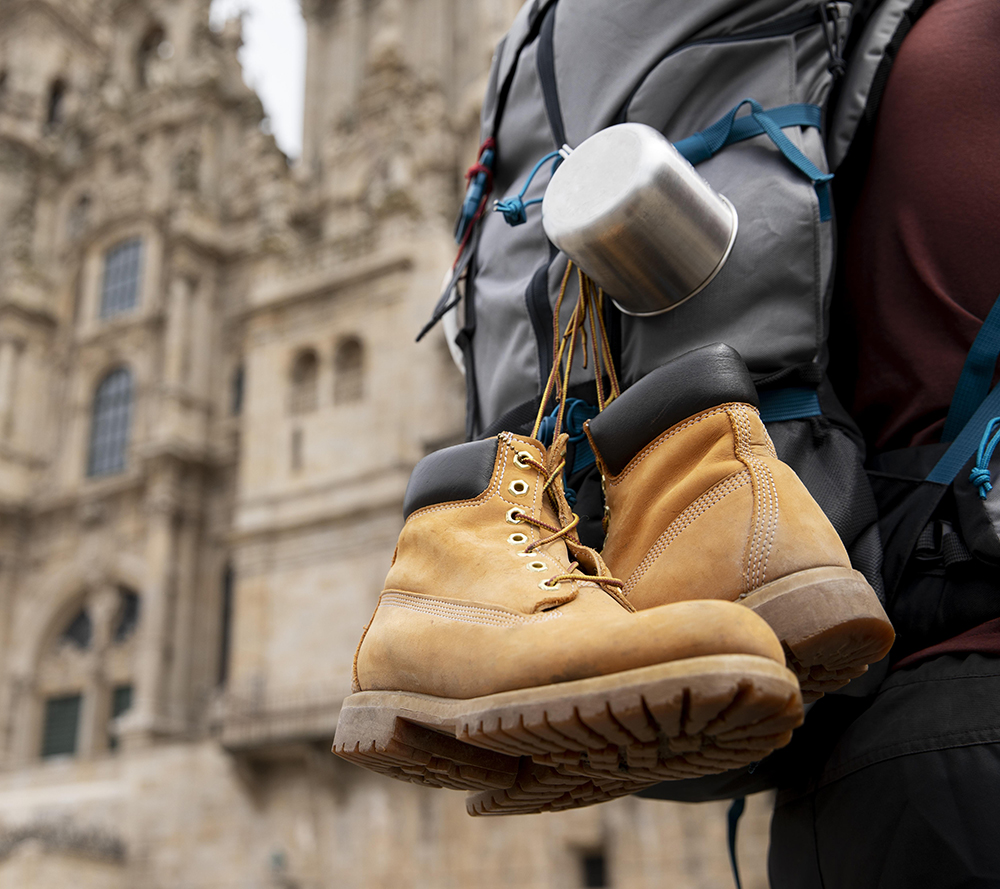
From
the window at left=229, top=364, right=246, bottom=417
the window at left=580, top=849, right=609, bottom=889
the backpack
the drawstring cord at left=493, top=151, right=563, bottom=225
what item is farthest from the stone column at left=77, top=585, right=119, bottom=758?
the drawstring cord at left=493, top=151, right=563, bottom=225

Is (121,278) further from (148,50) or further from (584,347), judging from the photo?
(584,347)

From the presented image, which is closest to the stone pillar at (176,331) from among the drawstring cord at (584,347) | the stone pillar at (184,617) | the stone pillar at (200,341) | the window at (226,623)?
the stone pillar at (200,341)

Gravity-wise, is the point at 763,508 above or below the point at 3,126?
below

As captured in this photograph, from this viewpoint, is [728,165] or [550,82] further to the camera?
[550,82]

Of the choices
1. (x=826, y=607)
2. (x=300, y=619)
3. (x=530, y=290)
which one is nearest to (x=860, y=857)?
(x=826, y=607)

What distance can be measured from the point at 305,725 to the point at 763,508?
14846 millimetres

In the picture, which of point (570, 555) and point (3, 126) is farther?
point (3, 126)

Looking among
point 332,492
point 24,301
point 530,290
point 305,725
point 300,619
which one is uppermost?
point 24,301

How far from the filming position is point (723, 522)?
1.40 m

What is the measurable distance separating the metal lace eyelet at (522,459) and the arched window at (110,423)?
2311cm

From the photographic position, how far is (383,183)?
22.4 meters

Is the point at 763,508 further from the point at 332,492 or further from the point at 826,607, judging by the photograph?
the point at 332,492

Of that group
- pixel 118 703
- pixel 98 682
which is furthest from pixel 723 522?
pixel 98 682

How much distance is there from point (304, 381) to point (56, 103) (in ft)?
56.9
